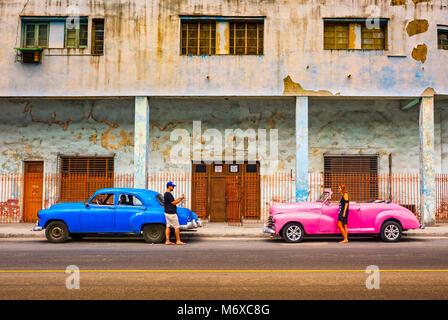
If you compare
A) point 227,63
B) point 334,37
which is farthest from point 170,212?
point 334,37

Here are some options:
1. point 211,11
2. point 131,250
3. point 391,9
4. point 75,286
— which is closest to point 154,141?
point 211,11

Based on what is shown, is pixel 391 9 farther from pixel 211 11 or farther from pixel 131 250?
pixel 131 250

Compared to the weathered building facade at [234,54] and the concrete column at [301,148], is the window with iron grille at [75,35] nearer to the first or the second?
the weathered building facade at [234,54]

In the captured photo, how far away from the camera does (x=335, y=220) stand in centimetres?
1209

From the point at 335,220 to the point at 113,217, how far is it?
6.05 meters

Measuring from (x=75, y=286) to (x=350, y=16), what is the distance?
14615mm

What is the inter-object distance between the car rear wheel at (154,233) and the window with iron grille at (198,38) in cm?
781

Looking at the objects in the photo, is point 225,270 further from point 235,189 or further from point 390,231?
point 235,189

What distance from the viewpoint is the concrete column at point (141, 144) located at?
53.5ft

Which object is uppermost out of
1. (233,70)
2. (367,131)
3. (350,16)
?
(350,16)

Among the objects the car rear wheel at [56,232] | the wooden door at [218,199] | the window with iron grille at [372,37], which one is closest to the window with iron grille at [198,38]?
the wooden door at [218,199]

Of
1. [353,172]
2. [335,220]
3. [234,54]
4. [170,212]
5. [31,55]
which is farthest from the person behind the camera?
[353,172]
